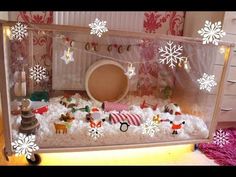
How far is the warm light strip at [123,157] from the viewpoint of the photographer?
114 cm

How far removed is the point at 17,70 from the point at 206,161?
0.95 metres

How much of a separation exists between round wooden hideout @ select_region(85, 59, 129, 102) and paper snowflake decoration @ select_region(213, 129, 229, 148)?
0.57 meters

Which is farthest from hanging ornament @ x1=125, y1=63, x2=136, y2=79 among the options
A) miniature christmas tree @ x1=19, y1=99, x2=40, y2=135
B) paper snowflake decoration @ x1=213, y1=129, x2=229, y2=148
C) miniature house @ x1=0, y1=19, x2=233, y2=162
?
paper snowflake decoration @ x1=213, y1=129, x2=229, y2=148

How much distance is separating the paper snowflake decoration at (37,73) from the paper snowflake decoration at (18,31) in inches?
6.1

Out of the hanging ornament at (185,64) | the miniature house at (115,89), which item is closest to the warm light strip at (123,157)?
the miniature house at (115,89)

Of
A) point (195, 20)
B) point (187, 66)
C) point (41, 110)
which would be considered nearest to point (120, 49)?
point (187, 66)

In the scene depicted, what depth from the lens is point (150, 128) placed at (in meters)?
1.23

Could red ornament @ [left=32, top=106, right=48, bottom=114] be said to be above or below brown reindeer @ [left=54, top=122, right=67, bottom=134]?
above

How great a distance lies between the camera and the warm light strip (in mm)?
1139

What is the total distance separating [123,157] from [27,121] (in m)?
0.46

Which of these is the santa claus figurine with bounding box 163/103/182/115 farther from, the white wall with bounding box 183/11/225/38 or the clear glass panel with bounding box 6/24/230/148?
the white wall with bounding box 183/11/225/38

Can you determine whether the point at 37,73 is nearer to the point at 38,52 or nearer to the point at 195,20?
the point at 38,52

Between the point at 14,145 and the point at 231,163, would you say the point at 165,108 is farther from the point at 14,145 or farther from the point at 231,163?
the point at 14,145

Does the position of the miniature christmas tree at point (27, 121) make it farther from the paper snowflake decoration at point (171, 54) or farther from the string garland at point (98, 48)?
the paper snowflake decoration at point (171, 54)
